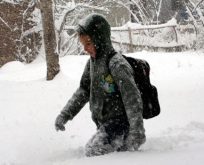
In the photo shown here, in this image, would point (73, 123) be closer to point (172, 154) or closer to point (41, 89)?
point (41, 89)

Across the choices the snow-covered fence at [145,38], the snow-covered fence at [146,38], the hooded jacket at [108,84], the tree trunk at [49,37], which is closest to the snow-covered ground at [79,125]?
the tree trunk at [49,37]

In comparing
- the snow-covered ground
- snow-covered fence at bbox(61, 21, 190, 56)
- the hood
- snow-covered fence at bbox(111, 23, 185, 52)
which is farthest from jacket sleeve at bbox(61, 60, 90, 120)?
snow-covered fence at bbox(111, 23, 185, 52)

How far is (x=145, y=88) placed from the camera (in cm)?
395

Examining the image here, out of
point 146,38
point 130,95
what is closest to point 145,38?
point 146,38

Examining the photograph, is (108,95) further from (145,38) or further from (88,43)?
(145,38)

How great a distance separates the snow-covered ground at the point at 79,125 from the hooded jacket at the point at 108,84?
0.33 meters

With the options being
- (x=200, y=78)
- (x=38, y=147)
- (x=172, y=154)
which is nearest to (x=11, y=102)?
(x=38, y=147)

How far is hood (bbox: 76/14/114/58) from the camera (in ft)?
12.7

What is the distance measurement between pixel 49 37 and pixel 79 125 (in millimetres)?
3672

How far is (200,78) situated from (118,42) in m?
7.17

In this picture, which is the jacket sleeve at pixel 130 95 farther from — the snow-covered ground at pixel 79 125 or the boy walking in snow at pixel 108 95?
the snow-covered ground at pixel 79 125

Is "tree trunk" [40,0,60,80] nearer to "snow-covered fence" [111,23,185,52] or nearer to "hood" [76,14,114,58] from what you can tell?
"hood" [76,14,114,58]

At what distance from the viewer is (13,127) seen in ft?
21.1

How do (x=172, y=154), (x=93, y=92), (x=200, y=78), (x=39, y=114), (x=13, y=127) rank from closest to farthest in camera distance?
(x=172, y=154) < (x=93, y=92) < (x=13, y=127) < (x=39, y=114) < (x=200, y=78)
